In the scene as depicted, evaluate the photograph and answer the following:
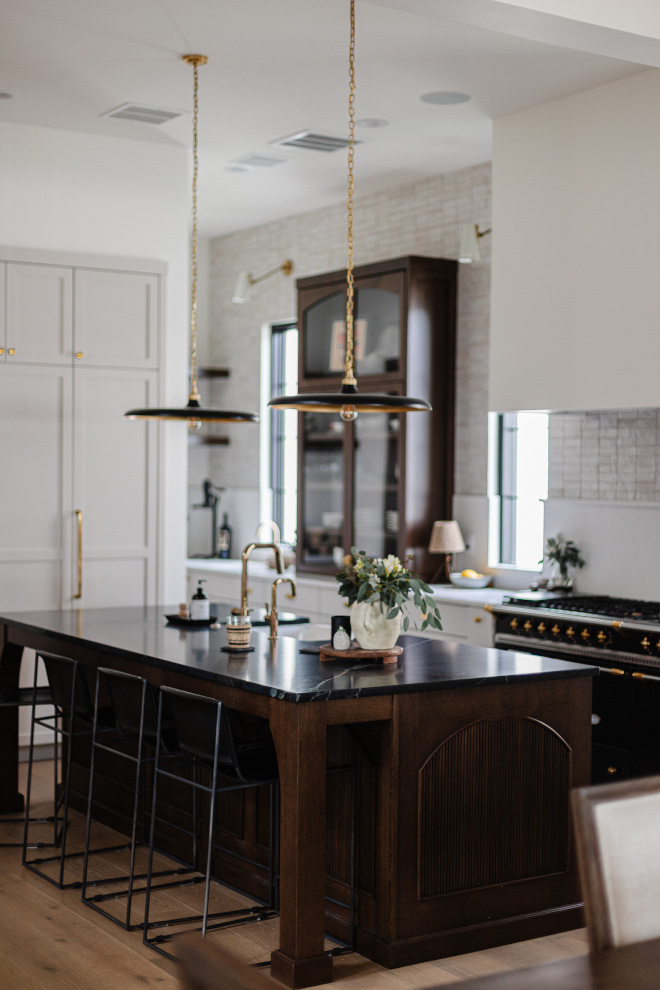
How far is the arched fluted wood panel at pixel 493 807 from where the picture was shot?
137 inches

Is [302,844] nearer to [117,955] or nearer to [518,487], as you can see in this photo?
[117,955]

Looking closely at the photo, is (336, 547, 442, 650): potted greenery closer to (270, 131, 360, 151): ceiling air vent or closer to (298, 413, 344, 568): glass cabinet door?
(270, 131, 360, 151): ceiling air vent

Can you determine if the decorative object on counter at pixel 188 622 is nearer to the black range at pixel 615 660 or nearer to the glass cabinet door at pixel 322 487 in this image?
the black range at pixel 615 660

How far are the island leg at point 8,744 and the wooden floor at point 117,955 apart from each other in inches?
41.9

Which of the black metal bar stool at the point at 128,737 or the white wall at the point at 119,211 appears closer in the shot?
the black metal bar stool at the point at 128,737

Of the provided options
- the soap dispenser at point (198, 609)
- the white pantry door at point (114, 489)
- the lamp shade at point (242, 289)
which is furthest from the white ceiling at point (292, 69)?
the soap dispenser at point (198, 609)

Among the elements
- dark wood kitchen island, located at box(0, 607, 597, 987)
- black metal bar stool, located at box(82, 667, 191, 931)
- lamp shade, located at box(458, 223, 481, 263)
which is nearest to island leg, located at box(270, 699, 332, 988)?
dark wood kitchen island, located at box(0, 607, 597, 987)

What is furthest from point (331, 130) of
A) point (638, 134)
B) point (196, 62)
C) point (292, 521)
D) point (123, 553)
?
point (292, 521)

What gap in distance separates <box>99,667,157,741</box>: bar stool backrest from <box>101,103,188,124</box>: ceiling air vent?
3.01 meters

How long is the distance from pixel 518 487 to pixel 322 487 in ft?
4.36

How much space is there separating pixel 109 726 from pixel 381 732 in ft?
4.13

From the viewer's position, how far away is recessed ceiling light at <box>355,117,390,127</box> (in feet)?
18.4

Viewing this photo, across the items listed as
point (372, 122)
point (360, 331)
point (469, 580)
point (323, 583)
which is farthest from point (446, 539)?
point (372, 122)

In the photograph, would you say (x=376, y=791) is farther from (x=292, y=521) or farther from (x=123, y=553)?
(x=292, y=521)
